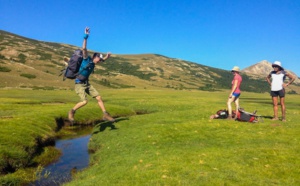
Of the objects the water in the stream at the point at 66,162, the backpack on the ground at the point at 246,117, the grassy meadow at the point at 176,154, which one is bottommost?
the water in the stream at the point at 66,162

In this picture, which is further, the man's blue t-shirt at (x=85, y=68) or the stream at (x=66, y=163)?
the man's blue t-shirt at (x=85, y=68)

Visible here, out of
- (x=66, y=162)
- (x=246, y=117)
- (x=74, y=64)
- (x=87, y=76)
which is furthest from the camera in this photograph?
(x=246, y=117)

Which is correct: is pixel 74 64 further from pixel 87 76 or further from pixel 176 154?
pixel 176 154

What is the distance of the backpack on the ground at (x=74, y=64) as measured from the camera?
19.3 metres

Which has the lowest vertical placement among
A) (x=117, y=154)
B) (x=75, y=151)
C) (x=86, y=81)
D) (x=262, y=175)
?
(x=75, y=151)

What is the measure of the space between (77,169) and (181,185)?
984cm

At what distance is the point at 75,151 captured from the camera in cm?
2336

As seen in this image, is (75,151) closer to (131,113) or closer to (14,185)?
(14,185)

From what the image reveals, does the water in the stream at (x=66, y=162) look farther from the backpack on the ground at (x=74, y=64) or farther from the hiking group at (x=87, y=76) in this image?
the backpack on the ground at (x=74, y=64)

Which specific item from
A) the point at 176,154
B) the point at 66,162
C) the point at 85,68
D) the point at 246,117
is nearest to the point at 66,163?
the point at 66,162

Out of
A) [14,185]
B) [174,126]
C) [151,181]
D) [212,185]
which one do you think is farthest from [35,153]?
[212,185]

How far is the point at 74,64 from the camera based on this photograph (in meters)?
19.4

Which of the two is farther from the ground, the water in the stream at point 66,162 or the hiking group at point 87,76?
the hiking group at point 87,76

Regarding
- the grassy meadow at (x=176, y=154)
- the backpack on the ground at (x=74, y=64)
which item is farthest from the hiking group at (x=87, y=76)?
the grassy meadow at (x=176, y=154)
